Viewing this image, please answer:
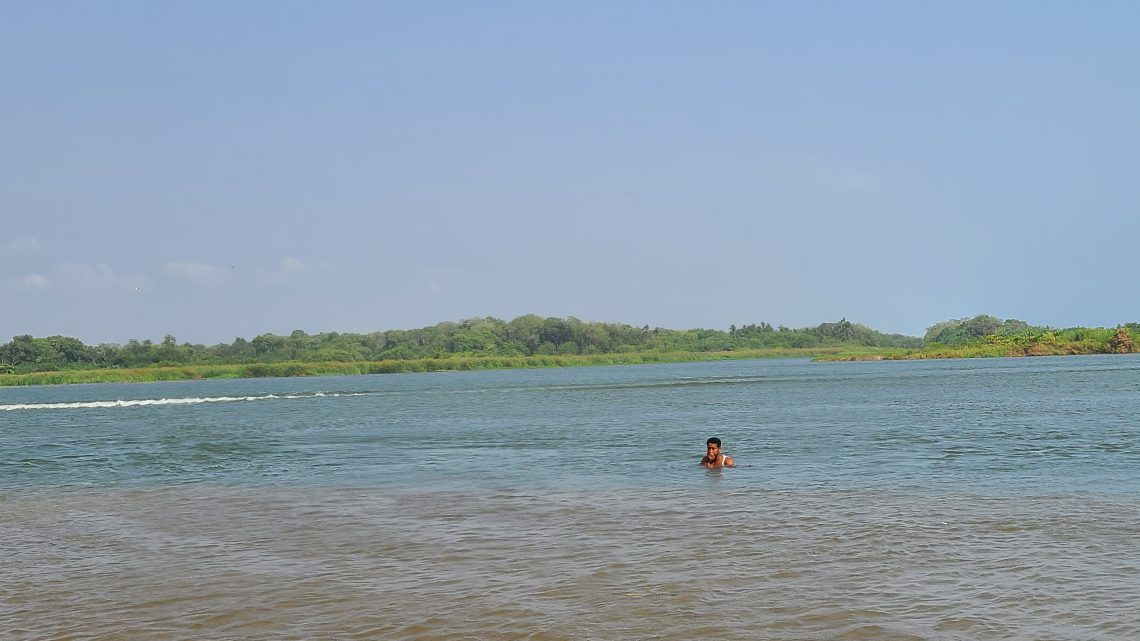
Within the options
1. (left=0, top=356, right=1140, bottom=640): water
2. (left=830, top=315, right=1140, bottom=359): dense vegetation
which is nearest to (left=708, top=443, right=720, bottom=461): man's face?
(left=0, top=356, right=1140, bottom=640): water

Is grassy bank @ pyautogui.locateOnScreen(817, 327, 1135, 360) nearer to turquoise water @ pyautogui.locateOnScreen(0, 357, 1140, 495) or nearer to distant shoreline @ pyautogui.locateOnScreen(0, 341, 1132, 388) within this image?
distant shoreline @ pyautogui.locateOnScreen(0, 341, 1132, 388)

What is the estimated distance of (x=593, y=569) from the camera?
11867 mm

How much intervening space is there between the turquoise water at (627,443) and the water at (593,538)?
0.68ft

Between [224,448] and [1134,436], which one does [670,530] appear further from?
[224,448]

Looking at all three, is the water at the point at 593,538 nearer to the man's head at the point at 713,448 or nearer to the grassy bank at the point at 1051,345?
the man's head at the point at 713,448

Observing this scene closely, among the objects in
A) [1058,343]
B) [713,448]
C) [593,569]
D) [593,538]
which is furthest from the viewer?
[1058,343]

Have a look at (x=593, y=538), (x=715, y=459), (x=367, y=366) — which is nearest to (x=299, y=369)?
(x=367, y=366)

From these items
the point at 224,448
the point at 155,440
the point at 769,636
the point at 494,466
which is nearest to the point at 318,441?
the point at 224,448

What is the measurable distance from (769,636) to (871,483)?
1048 cm

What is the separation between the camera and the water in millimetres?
9742

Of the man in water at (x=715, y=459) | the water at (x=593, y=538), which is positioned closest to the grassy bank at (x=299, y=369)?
the water at (x=593, y=538)

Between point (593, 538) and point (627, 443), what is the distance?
15.8 meters

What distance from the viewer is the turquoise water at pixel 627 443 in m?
20.6

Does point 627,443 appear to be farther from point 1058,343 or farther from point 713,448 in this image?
point 1058,343
